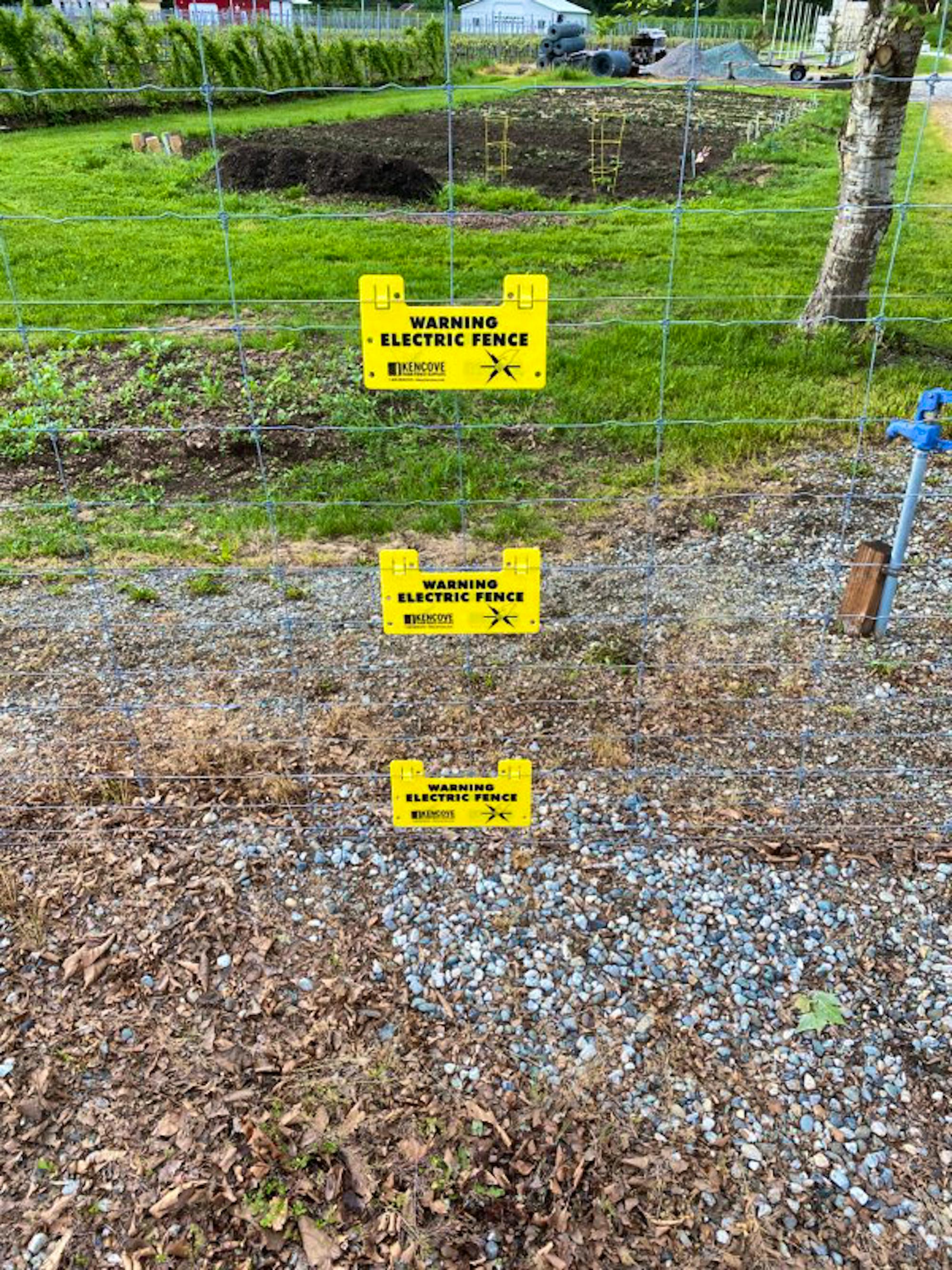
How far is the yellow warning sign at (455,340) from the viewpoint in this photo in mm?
2566

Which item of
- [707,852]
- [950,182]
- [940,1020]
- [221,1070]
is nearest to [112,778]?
[221,1070]

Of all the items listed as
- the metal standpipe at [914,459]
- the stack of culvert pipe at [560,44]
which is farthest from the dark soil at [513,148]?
the metal standpipe at [914,459]

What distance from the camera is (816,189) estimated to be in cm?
1332

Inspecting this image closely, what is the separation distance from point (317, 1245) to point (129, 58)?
26077 mm

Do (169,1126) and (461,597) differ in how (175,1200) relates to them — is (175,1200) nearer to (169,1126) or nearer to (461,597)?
(169,1126)

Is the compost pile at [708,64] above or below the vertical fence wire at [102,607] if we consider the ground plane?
above

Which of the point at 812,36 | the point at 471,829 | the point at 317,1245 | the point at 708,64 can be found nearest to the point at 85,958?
the point at 317,1245

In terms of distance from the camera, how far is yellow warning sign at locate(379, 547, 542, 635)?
2.92 metres

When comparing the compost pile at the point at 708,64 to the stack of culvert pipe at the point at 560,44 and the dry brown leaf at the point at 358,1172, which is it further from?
the dry brown leaf at the point at 358,1172

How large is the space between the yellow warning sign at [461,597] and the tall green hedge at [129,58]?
20.2 metres

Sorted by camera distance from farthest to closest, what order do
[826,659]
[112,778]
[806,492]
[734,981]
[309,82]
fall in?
[309,82]
[806,492]
[826,659]
[112,778]
[734,981]

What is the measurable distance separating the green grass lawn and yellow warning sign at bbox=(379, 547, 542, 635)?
749mm

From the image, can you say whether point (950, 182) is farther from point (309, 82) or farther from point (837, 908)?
point (309, 82)

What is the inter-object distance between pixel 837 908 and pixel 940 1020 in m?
0.44
